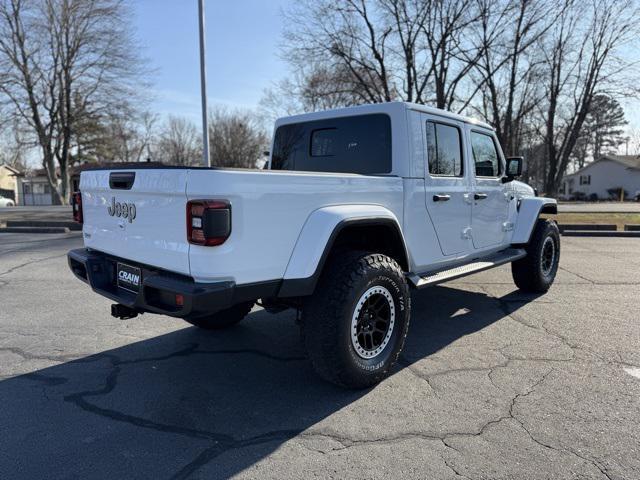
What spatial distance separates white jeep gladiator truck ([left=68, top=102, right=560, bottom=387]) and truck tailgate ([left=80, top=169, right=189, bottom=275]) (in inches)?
0.5

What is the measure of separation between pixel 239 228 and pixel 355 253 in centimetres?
106

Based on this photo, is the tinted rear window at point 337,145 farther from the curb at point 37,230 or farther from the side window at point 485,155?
the curb at point 37,230

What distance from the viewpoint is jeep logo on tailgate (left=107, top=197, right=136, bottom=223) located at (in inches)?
125

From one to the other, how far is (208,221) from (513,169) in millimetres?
4323

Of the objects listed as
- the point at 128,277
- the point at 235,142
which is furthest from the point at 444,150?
the point at 235,142

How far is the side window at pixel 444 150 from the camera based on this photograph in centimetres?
427

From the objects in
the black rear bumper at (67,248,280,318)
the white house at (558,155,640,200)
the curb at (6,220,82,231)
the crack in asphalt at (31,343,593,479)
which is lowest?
the crack in asphalt at (31,343,593,479)

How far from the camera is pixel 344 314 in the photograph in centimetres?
314

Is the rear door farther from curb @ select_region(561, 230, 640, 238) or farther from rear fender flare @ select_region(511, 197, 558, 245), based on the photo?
curb @ select_region(561, 230, 640, 238)

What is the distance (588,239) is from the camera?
1252 centimetres

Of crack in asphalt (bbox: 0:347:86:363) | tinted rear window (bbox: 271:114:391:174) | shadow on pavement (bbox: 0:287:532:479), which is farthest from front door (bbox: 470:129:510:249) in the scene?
crack in asphalt (bbox: 0:347:86:363)

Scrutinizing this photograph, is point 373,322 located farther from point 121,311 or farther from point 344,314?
point 121,311

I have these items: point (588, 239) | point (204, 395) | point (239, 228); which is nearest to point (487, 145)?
point (239, 228)

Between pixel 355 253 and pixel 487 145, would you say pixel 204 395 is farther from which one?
pixel 487 145
